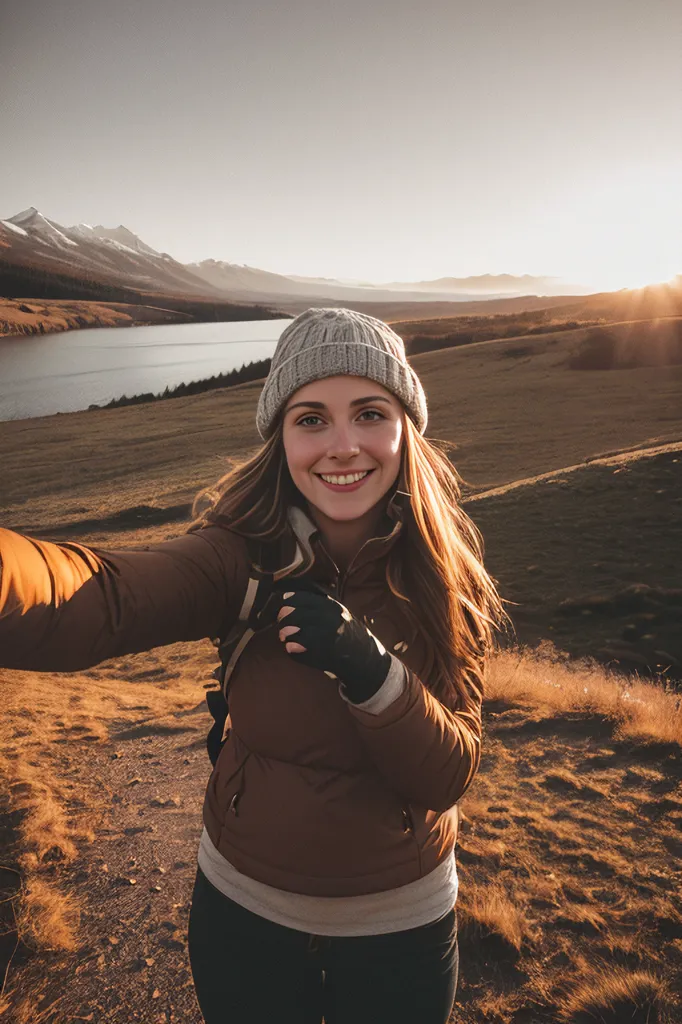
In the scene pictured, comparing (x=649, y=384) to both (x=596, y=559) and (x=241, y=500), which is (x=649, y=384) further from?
(x=241, y=500)

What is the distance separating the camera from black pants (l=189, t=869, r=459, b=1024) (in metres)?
1.65

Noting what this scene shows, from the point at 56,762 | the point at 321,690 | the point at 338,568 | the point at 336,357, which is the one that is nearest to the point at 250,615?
the point at 321,690

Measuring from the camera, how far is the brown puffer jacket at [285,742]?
1511 mm

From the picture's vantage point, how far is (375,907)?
5.39 feet

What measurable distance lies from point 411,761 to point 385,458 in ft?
3.01

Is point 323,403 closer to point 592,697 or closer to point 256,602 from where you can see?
point 256,602

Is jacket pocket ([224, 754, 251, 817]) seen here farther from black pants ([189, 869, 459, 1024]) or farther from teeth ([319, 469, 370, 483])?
teeth ([319, 469, 370, 483])

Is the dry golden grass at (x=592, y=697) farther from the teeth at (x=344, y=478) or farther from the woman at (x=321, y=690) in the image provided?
the teeth at (x=344, y=478)

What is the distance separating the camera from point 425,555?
6.67ft

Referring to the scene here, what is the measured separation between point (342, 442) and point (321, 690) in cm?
75

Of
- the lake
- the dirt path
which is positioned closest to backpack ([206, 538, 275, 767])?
the dirt path

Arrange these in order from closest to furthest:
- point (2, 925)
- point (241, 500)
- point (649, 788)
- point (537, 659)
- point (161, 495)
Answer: point (241, 500), point (2, 925), point (649, 788), point (537, 659), point (161, 495)

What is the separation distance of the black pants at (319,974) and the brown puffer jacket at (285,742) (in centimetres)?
17

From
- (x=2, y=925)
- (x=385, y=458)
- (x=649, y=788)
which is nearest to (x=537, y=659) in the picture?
(x=649, y=788)
